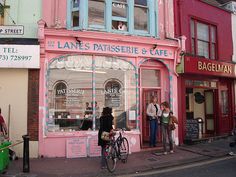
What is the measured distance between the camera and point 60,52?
1093cm

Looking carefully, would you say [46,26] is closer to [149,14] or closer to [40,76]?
[40,76]

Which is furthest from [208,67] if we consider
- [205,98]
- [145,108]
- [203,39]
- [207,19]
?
[145,108]

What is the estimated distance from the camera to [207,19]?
14695mm

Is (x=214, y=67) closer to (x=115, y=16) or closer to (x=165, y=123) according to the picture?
(x=165, y=123)

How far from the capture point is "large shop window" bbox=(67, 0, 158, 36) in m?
11.4

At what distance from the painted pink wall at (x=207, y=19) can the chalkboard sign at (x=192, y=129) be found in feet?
10.9

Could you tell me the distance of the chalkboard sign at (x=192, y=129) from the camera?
12.8m

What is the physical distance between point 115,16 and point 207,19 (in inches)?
210

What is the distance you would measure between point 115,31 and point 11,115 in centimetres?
505

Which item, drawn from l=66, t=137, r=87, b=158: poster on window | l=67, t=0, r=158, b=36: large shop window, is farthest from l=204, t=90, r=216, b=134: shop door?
l=66, t=137, r=87, b=158: poster on window

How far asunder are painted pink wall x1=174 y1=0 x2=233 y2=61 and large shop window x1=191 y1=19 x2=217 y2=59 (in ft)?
0.82

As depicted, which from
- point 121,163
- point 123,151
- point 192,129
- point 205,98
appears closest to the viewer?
point 121,163

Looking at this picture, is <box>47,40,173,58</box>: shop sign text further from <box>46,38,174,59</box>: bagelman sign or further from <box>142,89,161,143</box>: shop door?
<box>142,89,161,143</box>: shop door

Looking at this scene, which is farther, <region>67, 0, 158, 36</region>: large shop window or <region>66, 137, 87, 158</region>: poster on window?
<region>67, 0, 158, 36</region>: large shop window
